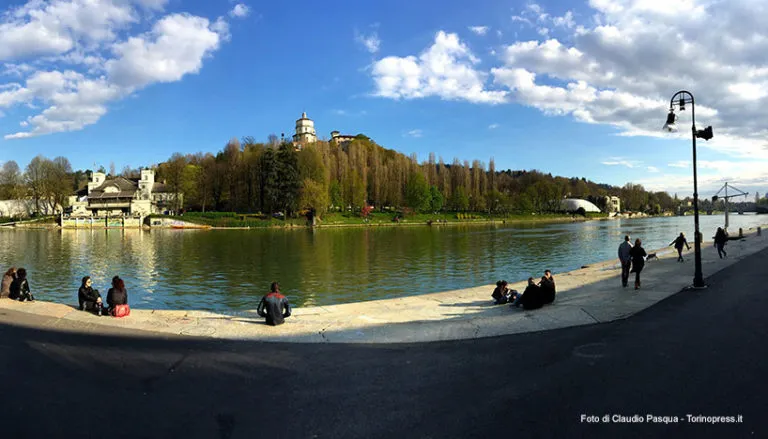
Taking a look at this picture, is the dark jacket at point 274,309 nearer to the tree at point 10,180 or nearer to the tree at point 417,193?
the tree at point 417,193

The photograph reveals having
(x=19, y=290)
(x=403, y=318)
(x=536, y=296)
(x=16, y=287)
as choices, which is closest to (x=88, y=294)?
(x=19, y=290)

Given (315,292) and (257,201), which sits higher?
(257,201)

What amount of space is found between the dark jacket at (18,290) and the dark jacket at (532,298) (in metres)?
17.1

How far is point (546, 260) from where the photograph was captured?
31844 millimetres

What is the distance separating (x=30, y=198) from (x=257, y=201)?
193 feet

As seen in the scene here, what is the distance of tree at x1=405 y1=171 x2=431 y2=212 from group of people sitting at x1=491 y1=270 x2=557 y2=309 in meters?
110

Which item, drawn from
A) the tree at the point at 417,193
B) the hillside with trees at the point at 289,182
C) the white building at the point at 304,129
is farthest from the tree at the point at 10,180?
the tree at the point at 417,193

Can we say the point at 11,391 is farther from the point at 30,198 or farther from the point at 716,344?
the point at 30,198

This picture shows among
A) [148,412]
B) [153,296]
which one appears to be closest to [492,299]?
[148,412]

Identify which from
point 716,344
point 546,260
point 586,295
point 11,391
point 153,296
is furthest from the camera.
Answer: point 546,260

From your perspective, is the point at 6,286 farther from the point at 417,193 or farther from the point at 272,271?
the point at 417,193

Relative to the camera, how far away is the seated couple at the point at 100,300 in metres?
12.4

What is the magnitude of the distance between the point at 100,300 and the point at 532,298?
516 inches

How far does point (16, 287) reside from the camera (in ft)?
49.4
